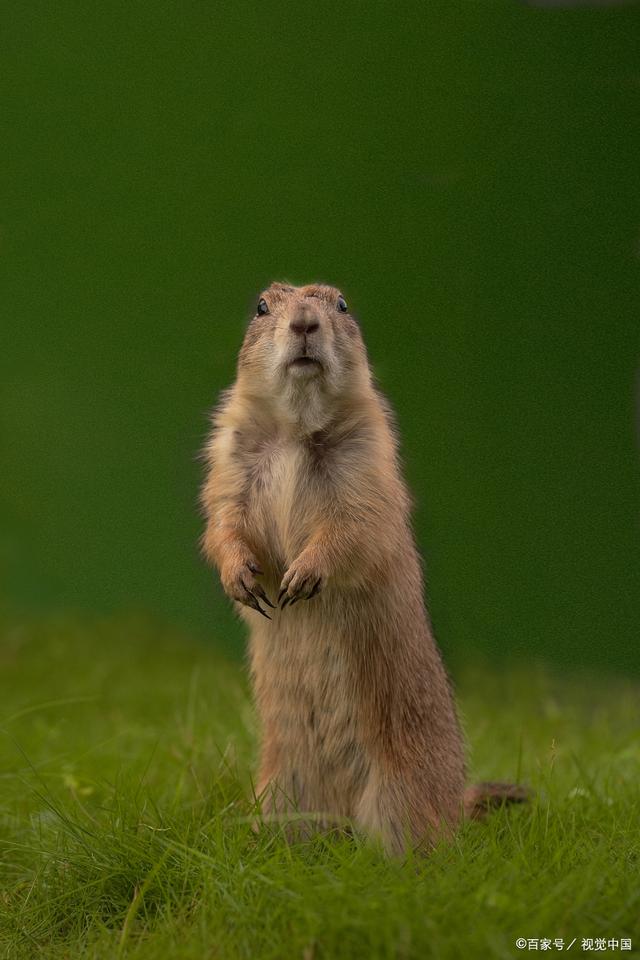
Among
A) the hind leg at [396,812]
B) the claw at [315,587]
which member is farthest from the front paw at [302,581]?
the hind leg at [396,812]

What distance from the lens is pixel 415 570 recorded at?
4.12m

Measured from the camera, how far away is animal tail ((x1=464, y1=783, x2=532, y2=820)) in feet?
13.5

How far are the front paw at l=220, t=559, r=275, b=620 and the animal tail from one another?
1.08 m

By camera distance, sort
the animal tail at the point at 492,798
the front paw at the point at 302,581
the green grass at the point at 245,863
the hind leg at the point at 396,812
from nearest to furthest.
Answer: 1. the green grass at the point at 245,863
2. the front paw at the point at 302,581
3. the hind leg at the point at 396,812
4. the animal tail at the point at 492,798

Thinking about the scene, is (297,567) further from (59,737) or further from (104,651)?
(104,651)

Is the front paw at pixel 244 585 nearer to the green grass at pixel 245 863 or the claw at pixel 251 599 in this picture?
the claw at pixel 251 599

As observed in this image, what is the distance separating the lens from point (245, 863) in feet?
11.2

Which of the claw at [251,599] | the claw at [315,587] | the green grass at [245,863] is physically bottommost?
the green grass at [245,863]

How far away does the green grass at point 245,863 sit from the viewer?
2801 millimetres

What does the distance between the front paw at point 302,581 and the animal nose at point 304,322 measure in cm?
76

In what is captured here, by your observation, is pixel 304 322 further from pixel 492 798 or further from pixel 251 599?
pixel 492 798

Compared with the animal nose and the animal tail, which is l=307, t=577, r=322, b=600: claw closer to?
the animal nose

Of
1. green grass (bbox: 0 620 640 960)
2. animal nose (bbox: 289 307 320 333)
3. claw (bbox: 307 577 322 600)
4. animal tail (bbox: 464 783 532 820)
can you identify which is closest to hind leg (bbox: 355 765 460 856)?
green grass (bbox: 0 620 640 960)

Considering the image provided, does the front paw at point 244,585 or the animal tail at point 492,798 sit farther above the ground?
the front paw at point 244,585
